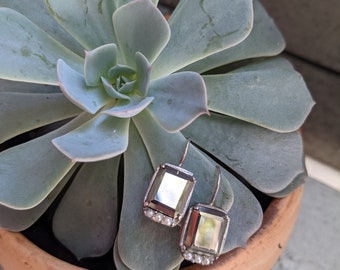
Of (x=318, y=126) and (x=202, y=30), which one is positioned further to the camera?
(x=318, y=126)

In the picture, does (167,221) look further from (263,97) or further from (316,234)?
(316,234)

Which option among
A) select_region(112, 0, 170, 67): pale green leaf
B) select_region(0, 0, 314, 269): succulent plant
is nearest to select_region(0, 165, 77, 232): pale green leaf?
select_region(0, 0, 314, 269): succulent plant

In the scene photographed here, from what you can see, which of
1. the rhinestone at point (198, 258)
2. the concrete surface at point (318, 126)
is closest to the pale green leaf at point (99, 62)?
the rhinestone at point (198, 258)

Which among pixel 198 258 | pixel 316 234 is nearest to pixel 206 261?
→ pixel 198 258

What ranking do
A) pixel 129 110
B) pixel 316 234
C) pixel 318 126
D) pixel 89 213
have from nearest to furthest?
pixel 129 110 < pixel 89 213 < pixel 316 234 < pixel 318 126

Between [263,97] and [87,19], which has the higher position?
[87,19]

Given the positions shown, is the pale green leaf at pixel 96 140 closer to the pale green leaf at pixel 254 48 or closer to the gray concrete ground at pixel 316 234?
the pale green leaf at pixel 254 48

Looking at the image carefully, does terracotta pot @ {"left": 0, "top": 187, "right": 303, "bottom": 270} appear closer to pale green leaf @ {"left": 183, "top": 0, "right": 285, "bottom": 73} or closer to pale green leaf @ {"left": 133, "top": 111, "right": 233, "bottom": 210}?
pale green leaf @ {"left": 133, "top": 111, "right": 233, "bottom": 210}
